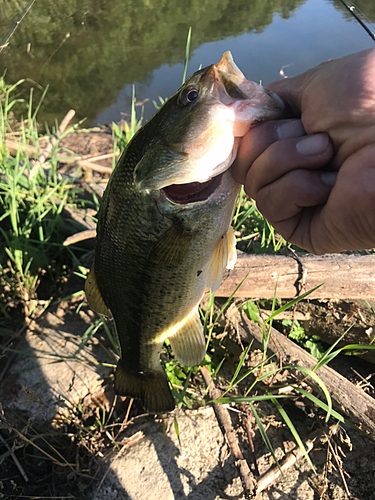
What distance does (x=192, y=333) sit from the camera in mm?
1963

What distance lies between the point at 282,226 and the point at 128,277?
0.75 meters

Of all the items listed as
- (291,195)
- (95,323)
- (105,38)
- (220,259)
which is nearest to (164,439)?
(95,323)

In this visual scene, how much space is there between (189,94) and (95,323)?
178cm

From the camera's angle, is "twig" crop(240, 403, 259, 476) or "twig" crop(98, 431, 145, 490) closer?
"twig" crop(240, 403, 259, 476)

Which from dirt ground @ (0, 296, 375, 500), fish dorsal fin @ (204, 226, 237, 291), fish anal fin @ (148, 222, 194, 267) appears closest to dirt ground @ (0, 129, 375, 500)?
dirt ground @ (0, 296, 375, 500)

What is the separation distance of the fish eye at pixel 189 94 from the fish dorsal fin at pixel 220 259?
0.61 m

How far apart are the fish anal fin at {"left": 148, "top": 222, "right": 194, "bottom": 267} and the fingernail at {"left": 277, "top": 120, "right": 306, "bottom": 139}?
0.53 metres

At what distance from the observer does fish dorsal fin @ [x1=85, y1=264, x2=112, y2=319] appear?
1895 millimetres

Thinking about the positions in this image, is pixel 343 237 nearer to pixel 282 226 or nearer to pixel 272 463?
pixel 282 226

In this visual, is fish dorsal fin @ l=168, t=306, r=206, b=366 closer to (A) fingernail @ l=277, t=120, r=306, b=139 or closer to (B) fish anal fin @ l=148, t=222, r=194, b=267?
(B) fish anal fin @ l=148, t=222, r=194, b=267

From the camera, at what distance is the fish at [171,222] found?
49.4 inches

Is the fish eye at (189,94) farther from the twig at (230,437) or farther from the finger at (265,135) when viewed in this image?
the twig at (230,437)

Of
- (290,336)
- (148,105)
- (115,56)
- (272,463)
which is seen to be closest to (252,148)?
(290,336)

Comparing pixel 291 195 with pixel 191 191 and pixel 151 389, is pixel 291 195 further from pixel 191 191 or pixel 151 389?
pixel 151 389
